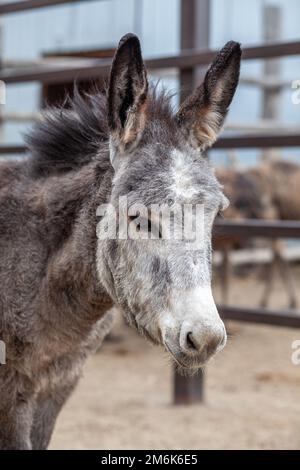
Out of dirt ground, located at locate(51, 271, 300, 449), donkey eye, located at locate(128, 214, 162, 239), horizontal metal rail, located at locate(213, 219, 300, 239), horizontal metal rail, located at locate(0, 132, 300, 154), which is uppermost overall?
donkey eye, located at locate(128, 214, 162, 239)

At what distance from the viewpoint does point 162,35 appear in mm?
10992

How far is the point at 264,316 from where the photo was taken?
4816mm

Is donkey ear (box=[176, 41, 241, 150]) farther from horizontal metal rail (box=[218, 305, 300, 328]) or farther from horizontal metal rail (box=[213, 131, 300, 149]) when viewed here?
horizontal metal rail (box=[218, 305, 300, 328])

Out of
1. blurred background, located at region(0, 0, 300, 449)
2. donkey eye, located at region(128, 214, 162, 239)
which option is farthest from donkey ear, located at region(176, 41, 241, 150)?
donkey eye, located at region(128, 214, 162, 239)

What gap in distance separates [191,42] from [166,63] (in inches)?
10.5

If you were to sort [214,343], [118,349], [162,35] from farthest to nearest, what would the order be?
[162,35] → [118,349] → [214,343]

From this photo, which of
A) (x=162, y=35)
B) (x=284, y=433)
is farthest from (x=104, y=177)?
(x=162, y=35)

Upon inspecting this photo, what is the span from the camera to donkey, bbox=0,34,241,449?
2.33 m

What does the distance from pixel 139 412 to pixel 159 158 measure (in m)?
2.82

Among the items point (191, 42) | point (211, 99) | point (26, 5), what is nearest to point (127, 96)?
point (211, 99)

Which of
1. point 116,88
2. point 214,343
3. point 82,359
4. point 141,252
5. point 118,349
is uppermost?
point 116,88

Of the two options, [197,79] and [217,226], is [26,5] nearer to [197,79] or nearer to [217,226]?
[197,79]

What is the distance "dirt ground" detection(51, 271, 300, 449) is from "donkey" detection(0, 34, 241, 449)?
52 centimetres

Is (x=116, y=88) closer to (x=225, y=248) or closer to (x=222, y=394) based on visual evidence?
(x=222, y=394)
